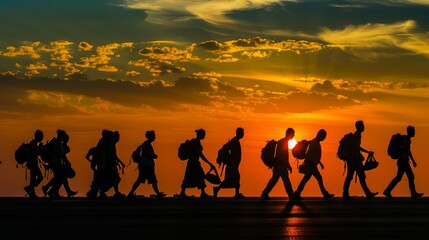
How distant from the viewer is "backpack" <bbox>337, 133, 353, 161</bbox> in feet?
103

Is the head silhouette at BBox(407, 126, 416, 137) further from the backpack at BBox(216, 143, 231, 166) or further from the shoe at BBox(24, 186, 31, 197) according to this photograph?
the shoe at BBox(24, 186, 31, 197)

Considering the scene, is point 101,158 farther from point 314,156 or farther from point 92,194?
point 314,156

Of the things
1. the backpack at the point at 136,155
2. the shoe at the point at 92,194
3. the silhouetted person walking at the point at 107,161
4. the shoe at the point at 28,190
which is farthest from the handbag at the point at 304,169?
the shoe at the point at 28,190

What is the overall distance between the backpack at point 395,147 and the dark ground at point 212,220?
312cm

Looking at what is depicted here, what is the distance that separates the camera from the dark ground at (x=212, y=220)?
55.8 feet

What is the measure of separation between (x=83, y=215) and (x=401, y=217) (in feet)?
21.3

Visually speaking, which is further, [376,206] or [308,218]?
[376,206]

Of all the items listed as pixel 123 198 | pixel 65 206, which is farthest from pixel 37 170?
pixel 65 206

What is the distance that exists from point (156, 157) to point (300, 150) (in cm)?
434

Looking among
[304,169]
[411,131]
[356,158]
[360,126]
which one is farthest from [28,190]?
[411,131]

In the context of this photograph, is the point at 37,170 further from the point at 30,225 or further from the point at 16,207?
the point at 30,225

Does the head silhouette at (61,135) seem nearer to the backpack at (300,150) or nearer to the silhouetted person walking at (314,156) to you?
the backpack at (300,150)

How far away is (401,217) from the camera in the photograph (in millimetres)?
22172

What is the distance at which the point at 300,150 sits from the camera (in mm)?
30750
